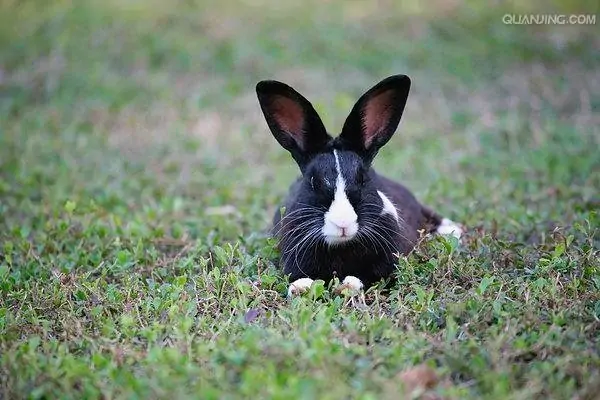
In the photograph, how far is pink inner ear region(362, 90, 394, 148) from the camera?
482 cm

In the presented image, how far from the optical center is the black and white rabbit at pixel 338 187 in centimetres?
458

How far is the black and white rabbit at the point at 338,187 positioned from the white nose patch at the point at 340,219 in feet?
0.04

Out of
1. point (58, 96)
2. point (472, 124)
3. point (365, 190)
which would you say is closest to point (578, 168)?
point (472, 124)

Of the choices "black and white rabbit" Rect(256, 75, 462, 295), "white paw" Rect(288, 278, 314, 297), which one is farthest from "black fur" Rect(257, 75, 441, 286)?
"white paw" Rect(288, 278, 314, 297)

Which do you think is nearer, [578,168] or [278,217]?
[278,217]

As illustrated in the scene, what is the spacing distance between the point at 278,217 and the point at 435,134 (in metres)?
3.61

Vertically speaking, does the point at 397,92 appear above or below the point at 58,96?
above

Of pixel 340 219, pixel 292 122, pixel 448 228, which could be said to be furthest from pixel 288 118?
pixel 448 228

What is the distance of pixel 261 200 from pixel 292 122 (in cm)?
223

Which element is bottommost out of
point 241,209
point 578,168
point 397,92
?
point 241,209

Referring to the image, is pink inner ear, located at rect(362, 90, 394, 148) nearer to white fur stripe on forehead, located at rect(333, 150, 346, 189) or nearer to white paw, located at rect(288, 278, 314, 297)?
white fur stripe on forehead, located at rect(333, 150, 346, 189)

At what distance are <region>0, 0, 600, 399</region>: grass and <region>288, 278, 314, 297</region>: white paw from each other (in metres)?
0.07

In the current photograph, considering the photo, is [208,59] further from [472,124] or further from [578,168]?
[578,168]

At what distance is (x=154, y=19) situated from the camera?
11.5 meters
